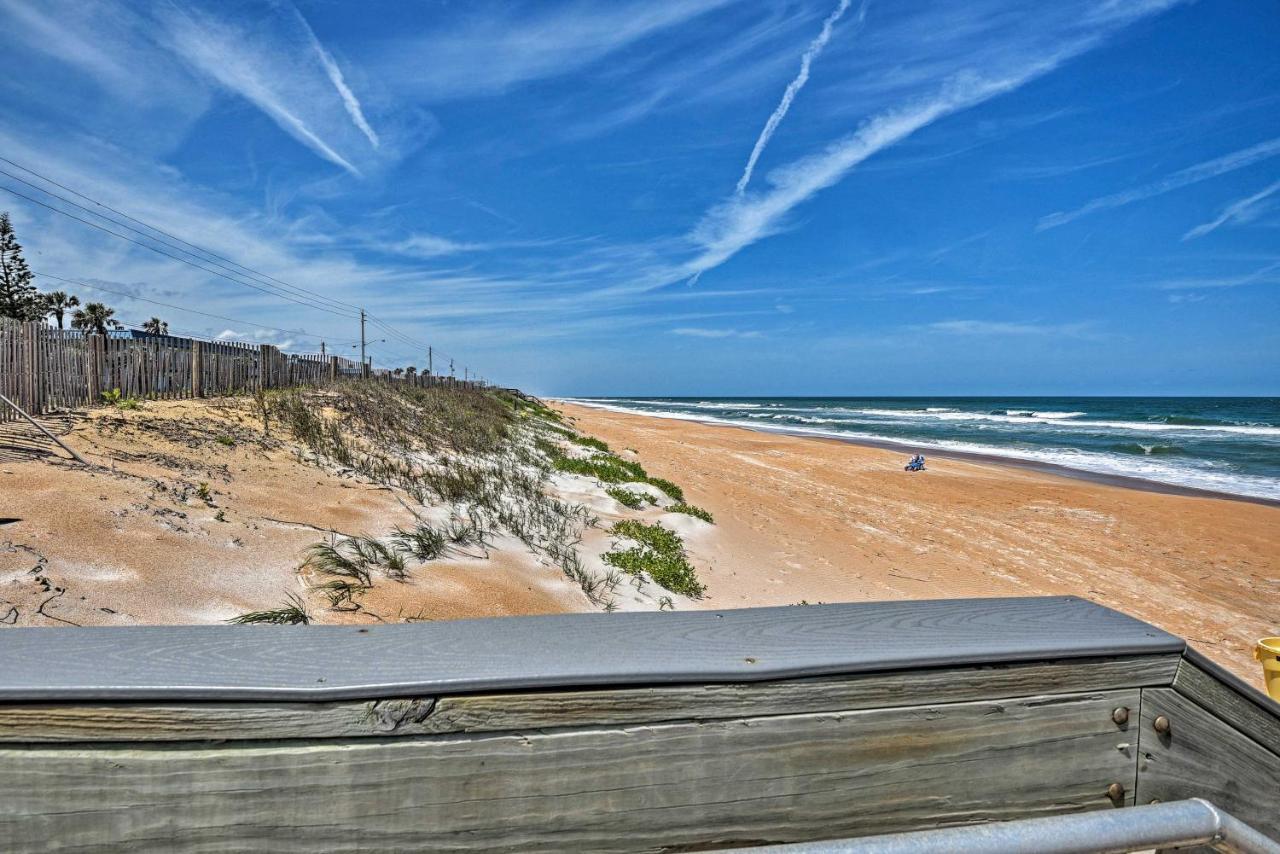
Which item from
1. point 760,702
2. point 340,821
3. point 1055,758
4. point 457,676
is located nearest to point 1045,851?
point 1055,758

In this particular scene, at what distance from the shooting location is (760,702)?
3.59 feet

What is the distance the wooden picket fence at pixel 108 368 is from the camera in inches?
382

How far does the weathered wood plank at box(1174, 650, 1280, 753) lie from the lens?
1.29 m

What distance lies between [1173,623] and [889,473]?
38.9 feet

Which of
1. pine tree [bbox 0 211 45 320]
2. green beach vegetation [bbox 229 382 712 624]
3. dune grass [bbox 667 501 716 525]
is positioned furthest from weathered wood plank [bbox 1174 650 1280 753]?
pine tree [bbox 0 211 45 320]

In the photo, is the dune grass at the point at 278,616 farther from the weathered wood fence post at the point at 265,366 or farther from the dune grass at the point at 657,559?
the weathered wood fence post at the point at 265,366

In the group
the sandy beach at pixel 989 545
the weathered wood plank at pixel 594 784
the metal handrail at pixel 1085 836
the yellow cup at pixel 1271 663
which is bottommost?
the sandy beach at pixel 989 545

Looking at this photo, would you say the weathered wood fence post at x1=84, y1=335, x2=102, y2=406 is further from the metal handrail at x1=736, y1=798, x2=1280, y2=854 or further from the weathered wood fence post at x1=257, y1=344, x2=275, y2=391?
the metal handrail at x1=736, y1=798, x2=1280, y2=854

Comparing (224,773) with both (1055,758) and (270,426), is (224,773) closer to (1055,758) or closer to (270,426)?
(1055,758)

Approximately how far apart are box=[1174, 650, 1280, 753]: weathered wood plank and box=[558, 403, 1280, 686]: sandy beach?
5.40m

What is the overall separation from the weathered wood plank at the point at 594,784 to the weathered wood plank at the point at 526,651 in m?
0.10

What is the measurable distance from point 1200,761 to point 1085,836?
453 mm

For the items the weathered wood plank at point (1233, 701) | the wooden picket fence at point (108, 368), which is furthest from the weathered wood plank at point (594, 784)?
the wooden picket fence at point (108, 368)

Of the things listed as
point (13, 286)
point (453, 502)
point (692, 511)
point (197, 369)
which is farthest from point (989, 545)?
point (13, 286)
